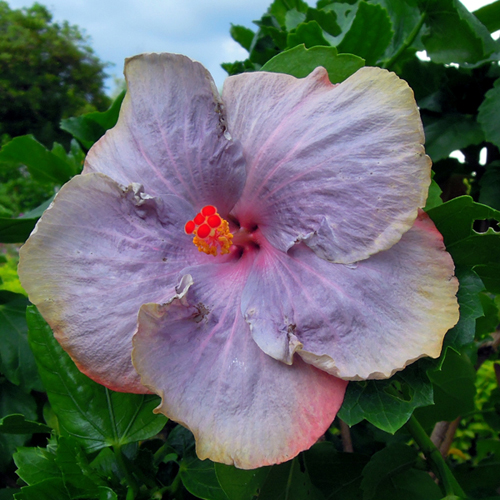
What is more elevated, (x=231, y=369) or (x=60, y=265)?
(x=60, y=265)

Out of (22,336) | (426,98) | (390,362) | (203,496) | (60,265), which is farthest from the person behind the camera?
(426,98)

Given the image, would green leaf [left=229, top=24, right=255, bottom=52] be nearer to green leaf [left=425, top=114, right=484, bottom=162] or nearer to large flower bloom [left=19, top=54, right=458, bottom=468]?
green leaf [left=425, top=114, right=484, bottom=162]

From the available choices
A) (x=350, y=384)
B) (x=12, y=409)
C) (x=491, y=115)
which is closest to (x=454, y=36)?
(x=491, y=115)

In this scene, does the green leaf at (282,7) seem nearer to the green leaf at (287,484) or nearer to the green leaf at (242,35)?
the green leaf at (242,35)

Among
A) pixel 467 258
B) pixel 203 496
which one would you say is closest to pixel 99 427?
pixel 203 496

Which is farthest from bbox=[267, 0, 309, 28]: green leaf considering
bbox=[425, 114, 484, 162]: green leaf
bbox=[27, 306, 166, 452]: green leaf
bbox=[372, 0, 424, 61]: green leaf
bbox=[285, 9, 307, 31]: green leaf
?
bbox=[27, 306, 166, 452]: green leaf

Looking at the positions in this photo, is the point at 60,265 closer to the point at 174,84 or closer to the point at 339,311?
the point at 174,84
